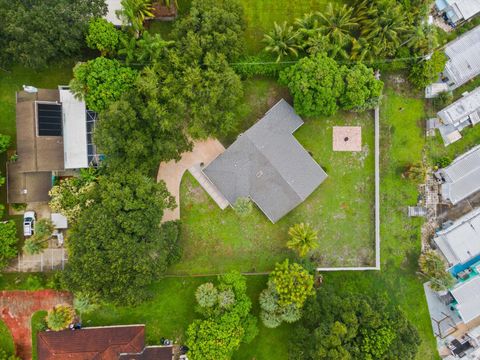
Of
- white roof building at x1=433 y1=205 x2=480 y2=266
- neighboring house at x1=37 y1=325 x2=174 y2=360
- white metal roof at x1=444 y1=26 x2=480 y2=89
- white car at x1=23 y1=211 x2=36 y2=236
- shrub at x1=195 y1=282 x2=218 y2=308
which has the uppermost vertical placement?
white metal roof at x1=444 y1=26 x2=480 y2=89

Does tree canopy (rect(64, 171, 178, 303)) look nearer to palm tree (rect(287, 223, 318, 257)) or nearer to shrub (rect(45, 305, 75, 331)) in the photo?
shrub (rect(45, 305, 75, 331))

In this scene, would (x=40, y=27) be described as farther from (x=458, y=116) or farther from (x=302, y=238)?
(x=458, y=116)

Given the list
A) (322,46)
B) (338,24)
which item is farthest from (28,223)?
(338,24)

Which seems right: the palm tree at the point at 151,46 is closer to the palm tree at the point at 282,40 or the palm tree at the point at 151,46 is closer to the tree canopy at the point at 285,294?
the palm tree at the point at 282,40

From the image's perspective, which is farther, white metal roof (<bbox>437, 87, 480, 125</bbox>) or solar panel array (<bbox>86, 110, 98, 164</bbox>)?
white metal roof (<bbox>437, 87, 480, 125</bbox>)

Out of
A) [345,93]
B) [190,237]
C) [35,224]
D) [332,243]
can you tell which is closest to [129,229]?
[190,237]

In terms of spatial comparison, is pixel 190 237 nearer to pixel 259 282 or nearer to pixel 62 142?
pixel 259 282

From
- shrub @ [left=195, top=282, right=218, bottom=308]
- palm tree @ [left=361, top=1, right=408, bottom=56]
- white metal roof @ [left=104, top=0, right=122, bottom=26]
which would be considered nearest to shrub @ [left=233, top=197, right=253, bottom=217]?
shrub @ [left=195, top=282, right=218, bottom=308]
